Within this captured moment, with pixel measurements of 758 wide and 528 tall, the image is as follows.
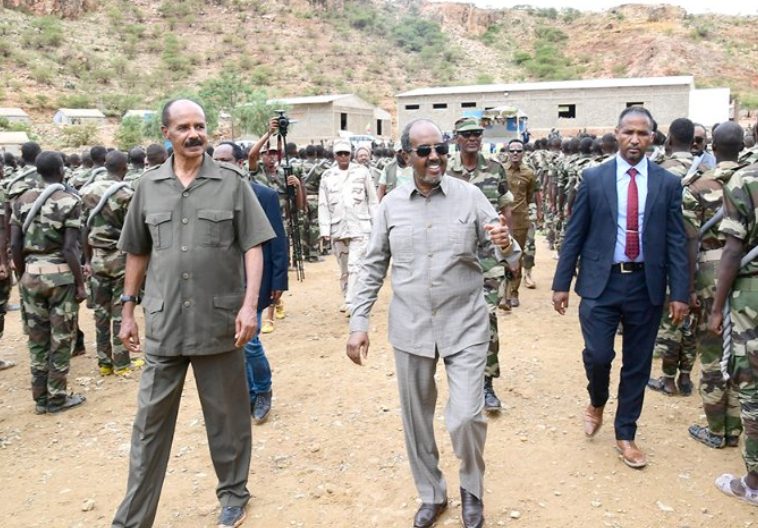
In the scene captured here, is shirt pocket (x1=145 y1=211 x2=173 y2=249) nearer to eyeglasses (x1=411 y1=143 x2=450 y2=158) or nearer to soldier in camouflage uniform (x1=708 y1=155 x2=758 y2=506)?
eyeglasses (x1=411 y1=143 x2=450 y2=158)

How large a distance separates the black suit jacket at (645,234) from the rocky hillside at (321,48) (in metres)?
42.2

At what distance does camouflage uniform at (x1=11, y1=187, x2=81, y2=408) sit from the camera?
187 inches

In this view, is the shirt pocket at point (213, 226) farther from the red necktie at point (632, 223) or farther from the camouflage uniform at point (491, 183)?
the red necktie at point (632, 223)

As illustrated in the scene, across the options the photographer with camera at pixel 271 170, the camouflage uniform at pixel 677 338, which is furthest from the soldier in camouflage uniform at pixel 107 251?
the camouflage uniform at pixel 677 338

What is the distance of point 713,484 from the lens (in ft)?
11.2

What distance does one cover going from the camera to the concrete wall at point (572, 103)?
33.1 metres

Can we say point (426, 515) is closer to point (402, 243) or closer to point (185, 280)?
point (402, 243)

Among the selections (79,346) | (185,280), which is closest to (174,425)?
(185,280)

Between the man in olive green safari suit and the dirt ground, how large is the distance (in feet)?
2.08

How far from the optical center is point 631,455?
142 inches

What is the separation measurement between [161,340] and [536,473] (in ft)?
7.43

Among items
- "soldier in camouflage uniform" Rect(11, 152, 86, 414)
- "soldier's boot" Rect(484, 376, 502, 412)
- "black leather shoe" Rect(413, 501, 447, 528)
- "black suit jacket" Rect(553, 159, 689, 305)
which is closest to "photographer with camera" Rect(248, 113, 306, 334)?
Result: "soldier in camouflage uniform" Rect(11, 152, 86, 414)

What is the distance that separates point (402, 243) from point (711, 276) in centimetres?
230

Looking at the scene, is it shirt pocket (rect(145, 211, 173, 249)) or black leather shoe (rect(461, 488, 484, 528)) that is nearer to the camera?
shirt pocket (rect(145, 211, 173, 249))
